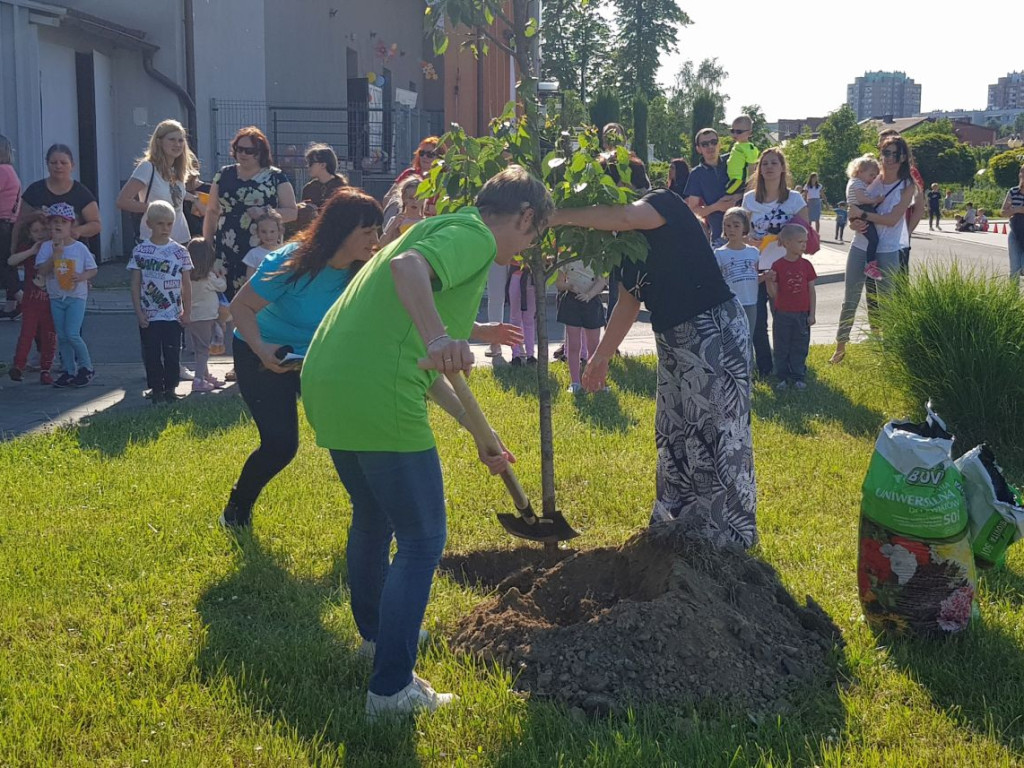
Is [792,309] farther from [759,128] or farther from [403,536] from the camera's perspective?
[759,128]

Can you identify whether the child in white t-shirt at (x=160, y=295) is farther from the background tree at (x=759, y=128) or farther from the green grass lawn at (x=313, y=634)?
the background tree at (x=759, y=128)

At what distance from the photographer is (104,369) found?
1031cm

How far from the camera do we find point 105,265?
1738cm

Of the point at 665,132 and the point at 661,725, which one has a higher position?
the point at 665,132

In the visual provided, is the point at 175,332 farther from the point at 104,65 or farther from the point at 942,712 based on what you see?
the point at 104,65

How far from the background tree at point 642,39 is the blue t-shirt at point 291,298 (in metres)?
61.2

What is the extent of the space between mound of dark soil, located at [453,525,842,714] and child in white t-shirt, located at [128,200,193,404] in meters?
5.01

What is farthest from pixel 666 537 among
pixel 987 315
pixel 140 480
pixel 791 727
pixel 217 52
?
pixel 217 52

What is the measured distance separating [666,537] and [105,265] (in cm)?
1480

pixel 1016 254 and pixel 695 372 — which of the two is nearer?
pixel 695 372

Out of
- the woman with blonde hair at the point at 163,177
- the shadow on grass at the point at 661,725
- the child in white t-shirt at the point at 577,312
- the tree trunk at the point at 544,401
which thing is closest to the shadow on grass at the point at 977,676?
the shadow on grass at the point at 661,725

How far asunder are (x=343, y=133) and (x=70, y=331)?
13.5m

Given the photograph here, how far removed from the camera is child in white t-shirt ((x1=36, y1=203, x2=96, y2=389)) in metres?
9.31

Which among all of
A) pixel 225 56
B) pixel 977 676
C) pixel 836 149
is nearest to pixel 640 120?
pixel 836 149
